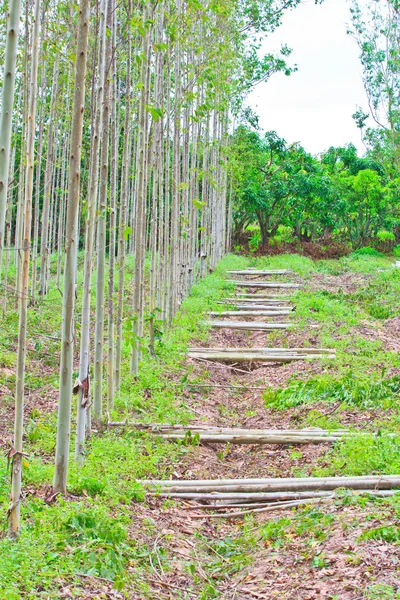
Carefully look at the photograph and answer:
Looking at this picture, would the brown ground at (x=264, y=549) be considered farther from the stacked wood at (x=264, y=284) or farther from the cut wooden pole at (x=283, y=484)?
the stacked wood at (x=264, y=284)

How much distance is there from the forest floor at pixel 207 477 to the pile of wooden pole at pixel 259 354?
0.18 meters

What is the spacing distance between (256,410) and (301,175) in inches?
871

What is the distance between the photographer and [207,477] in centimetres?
573

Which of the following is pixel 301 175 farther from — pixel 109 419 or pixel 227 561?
pixel 227 561

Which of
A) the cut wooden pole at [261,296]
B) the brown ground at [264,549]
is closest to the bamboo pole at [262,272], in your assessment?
the cut wooden pole at [261,296]

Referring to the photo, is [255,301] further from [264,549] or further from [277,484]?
[264,549]

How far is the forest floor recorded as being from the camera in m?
3.72

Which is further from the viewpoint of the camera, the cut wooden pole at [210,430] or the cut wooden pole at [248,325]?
the cut wooden pole at [248,325]

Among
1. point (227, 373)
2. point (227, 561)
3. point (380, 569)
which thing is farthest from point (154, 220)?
point (380, 569)

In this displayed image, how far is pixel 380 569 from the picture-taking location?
376cm

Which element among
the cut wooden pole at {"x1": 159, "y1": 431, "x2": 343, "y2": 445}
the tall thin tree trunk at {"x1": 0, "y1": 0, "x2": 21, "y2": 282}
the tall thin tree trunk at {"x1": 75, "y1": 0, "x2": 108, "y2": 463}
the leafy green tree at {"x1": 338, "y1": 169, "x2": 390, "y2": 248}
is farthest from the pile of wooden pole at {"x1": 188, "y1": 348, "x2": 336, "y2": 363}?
the leafy green tree at {"x1": 338, "y1": 169, "x2": 390, "y2": 248}

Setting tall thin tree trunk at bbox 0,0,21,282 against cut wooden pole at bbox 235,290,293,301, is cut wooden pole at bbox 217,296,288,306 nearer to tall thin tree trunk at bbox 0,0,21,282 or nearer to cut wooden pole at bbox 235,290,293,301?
cut wooden pole at bbox 235,290,293,301

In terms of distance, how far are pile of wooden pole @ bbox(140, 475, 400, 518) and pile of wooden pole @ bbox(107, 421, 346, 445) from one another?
1.10 meters

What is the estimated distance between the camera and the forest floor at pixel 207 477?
3719mm
